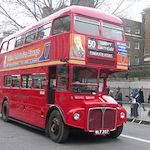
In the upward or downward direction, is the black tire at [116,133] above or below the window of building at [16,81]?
below

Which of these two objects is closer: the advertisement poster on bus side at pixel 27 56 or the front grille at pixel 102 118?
the front grille at pixel 102 118

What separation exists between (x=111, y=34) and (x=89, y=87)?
204 cm

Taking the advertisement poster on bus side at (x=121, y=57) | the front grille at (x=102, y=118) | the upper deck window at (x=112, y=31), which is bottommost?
the front grille at (x=102, y=118)

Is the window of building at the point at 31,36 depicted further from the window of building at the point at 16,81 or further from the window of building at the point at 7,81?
the window of building at the point at 7,81

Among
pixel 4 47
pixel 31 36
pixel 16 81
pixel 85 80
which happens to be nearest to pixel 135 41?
pixel 4 47

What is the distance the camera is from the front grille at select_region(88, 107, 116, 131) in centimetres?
1027

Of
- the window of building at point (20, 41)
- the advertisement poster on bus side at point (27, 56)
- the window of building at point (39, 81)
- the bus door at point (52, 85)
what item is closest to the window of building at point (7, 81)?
the advertisement poster on bus side at point (27, 56)

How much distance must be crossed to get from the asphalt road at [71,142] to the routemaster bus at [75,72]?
32 centimetres

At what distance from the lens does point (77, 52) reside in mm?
10547

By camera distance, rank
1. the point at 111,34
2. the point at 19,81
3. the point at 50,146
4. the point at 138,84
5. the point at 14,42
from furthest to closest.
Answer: the point at 138,84 → the point at 14,42 → the point at 19,81 → the point at 111,34 → the point at 50,146

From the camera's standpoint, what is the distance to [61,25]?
11.3 m

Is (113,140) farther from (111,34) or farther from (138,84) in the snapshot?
(138,84)

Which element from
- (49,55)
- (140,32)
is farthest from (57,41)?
→ (140,32)

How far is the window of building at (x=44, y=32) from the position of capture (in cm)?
1225
